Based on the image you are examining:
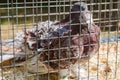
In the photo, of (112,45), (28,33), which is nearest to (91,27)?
(28,33)

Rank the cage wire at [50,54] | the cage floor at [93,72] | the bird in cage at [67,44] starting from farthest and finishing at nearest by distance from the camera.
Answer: the cage floor at [93,72] → the bird in cage at [67,44] → the cage wire at [50,54]

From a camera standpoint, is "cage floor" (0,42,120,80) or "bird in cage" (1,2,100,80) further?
"cage floor" (0,42,120,80)

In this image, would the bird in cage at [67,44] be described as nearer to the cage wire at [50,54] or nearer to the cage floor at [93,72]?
the cage wire at [50,54]

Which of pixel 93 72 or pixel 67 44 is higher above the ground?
pixel 67 44

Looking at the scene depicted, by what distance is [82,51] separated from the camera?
2.24 metres

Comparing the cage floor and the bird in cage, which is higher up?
the bird in cage

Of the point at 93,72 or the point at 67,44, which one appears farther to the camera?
the point at 93,72

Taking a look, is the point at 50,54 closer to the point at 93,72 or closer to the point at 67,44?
the point at 67,44

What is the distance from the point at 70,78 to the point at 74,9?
58 cm

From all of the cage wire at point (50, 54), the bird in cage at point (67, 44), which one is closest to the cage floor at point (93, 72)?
the cage wire at point (50, 54)

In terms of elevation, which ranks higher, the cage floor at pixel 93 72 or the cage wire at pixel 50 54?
the cage wire at pixel 50 54

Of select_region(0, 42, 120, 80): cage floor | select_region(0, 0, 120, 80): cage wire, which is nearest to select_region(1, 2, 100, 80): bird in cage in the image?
select_region(0, 0, 120, 80): cage wire

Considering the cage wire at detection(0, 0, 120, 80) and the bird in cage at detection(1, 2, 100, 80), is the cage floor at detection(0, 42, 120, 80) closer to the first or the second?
the cage wire at detection(0, 0, 120, 80)

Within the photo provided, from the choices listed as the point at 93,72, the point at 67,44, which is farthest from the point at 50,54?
the point at 93,72
